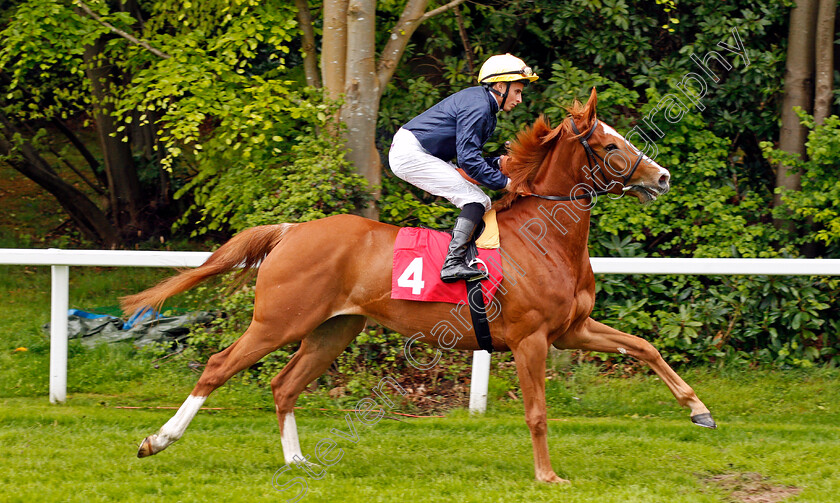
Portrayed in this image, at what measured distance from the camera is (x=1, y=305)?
891cm

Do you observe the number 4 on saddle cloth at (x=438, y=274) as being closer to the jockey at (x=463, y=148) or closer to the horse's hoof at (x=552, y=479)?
the jockey at (x=463, y=148)

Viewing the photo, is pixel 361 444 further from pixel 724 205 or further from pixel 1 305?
pixel 1 305

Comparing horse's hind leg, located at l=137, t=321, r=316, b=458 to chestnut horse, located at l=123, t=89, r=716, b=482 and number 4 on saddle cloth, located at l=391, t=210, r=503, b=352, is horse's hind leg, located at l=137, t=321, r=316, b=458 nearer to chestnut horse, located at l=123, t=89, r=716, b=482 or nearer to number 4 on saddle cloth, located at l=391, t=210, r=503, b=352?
chestnut horse, located at l=123, t=89, r=716, b=482

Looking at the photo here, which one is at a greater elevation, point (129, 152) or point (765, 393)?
point (129, 152)

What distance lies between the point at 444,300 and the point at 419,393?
1977mm

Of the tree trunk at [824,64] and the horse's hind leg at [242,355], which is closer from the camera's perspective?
the horse's hind leg at [242,355]

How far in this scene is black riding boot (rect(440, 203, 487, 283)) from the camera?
15.7 feet

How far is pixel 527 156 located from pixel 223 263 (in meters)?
2.03

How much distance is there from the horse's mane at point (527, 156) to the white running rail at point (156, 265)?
59.5 inches

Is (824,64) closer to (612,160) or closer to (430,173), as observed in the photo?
(612,160)

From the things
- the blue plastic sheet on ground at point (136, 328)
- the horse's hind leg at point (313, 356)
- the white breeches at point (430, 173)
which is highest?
the white breeches at point (430, 173)

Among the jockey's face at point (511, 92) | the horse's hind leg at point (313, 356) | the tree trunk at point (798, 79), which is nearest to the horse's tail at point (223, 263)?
the horse's hind leg at point (313, 356)

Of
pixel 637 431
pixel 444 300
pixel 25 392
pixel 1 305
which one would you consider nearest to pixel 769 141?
pixel 637 431

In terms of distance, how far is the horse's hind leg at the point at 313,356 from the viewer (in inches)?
207
